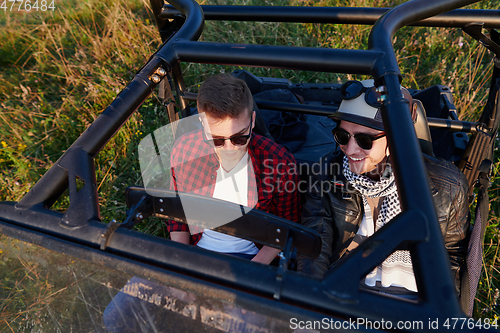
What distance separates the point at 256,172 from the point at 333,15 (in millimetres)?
972

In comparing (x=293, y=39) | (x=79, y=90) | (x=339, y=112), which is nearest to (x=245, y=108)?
(x=339, y=112)

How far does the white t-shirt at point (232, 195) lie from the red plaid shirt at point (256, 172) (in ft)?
0.13

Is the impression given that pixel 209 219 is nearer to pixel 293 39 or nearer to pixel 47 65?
pixel 293 39

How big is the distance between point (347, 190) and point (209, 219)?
1.11 m

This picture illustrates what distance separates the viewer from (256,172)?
1840 millimetres

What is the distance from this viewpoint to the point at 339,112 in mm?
1622

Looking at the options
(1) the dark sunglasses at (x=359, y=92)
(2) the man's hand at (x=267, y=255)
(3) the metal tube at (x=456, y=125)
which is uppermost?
(3) the metal tube at (x=456, y=125)

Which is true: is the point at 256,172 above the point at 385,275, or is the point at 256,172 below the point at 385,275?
above

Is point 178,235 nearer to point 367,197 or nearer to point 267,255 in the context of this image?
point 267,255

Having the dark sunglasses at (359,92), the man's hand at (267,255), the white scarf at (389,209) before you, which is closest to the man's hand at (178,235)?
the man's hand at (267,255)

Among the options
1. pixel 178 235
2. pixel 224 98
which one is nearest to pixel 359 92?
pixel 224 98

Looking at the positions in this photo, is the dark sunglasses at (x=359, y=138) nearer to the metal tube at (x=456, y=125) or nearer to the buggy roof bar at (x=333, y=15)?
the buggy roof bar at (x=333, y=15)

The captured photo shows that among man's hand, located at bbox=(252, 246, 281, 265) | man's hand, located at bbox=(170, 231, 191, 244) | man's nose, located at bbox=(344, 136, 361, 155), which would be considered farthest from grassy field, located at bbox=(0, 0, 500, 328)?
man's nose, located at bbox=(344, 136, 361, 155)

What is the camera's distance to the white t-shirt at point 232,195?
5.94 feet
